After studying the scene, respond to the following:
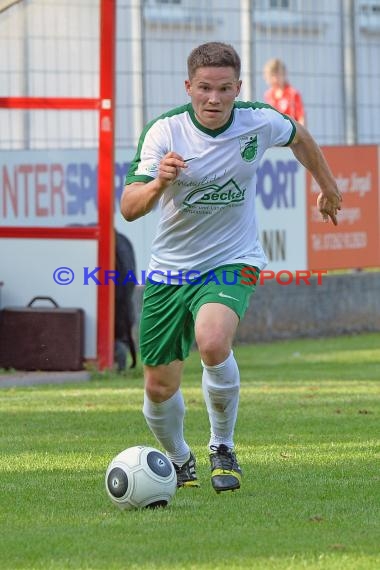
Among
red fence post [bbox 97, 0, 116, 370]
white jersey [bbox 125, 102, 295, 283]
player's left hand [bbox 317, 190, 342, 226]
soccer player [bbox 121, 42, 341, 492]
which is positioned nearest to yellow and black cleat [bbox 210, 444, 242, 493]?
soccer player [bbox 121, 42, 341, 492]

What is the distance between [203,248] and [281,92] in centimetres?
1021

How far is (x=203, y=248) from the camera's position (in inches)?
290

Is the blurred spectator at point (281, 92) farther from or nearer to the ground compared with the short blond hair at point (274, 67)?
nearer to the ground


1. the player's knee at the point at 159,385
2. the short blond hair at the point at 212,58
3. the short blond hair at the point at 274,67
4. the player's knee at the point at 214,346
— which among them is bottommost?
the player's knee at the point at 159,385

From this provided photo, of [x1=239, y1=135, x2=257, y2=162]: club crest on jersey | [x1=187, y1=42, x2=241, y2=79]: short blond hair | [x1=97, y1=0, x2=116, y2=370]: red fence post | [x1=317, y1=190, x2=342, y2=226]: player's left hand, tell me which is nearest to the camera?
[x1=187, y1=42, x2=241, y2=79]: short blond hair

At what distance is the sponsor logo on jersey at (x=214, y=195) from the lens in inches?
287

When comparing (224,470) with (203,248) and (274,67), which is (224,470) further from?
(274,67)

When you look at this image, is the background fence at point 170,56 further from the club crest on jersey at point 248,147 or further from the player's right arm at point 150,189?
the player's right arm at point 150,189

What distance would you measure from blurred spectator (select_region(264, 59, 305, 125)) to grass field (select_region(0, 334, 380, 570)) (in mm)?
4989

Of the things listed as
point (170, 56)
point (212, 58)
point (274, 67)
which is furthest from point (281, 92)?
point (212, 58)

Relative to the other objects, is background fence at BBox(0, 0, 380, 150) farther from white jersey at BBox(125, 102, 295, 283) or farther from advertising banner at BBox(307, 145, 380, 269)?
white jersey at BBox(125, 102, 295, 283)

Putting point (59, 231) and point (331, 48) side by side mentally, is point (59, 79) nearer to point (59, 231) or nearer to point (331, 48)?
point (59, 231)

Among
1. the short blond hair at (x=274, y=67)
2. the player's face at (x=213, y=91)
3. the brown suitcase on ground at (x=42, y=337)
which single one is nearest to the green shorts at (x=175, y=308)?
the player's face at (x=213, y=91)

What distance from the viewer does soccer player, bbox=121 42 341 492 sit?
7.18 metres
